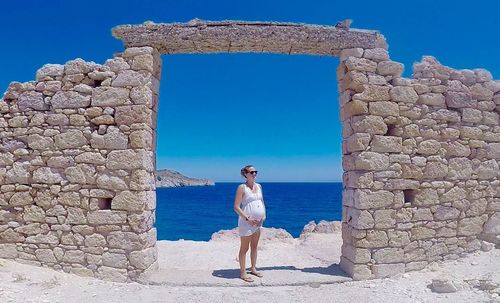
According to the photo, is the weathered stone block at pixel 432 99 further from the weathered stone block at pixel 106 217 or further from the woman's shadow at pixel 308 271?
the weathered stone block at pixel 106 217

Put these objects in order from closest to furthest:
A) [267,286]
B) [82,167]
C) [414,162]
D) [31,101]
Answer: [267,286] → [82,167] → [31,101] → [414,162]

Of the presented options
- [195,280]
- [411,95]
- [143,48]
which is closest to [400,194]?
[411,95]

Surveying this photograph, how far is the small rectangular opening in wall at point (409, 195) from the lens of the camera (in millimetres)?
6190

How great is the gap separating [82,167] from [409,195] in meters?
5.13

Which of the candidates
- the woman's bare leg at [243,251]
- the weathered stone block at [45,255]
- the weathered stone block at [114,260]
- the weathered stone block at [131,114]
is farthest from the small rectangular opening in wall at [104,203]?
the woman's bare leg at [243,251]

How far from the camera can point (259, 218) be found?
18.6 feet

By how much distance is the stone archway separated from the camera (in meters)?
5.85

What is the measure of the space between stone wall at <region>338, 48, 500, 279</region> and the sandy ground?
0.26 metres

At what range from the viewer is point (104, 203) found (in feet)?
19.5

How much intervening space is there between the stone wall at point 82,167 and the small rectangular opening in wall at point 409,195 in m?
4.07

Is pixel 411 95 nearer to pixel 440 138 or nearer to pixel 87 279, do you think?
pixel 440 138

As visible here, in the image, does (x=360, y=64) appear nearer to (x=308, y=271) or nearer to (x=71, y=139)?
(x=308, y=271)

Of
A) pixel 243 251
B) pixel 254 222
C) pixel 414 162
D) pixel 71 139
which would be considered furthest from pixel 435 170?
pixel 71 139

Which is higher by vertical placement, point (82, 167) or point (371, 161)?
point (371, 161)
